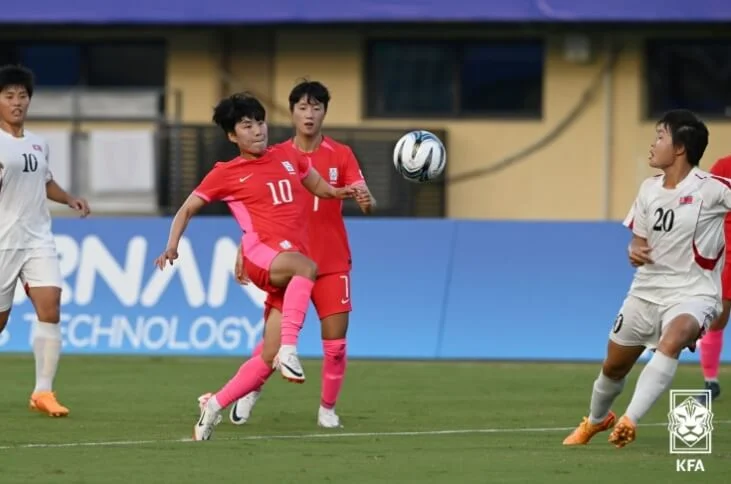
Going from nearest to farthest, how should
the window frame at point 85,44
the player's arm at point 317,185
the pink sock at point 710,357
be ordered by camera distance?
the player's arm at point 317,185, the pink sock at point 710,357, the window frame at point 85,44

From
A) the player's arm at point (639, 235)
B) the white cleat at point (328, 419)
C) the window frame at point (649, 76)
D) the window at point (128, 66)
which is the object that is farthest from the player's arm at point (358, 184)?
the window at point (128, 66)

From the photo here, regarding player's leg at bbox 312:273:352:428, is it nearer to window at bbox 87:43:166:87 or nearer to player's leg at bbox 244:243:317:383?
player's leg at bbox 244:243:317:383

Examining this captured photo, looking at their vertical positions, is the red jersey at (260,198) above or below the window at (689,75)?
below

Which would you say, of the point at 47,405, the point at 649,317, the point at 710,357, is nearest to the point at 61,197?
the point at 47,405

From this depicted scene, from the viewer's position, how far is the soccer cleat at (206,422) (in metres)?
11.5

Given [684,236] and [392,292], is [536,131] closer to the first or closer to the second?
[392,292]

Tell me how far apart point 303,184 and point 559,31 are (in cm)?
1394

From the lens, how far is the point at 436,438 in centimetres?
1192

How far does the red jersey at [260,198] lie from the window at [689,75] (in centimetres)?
1468

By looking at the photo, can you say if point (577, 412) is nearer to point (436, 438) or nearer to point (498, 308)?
point (436, 438)

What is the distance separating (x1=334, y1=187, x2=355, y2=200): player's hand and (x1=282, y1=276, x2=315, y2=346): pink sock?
0.69 meters

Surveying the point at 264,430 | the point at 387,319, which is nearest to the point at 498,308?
the point at 387,319

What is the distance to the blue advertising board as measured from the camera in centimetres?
1839

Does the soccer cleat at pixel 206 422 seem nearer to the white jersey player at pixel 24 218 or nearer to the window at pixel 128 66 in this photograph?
the white jersey player at pixel 24 218
